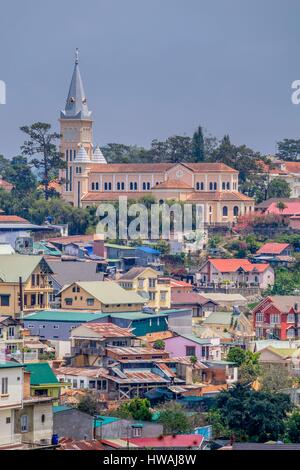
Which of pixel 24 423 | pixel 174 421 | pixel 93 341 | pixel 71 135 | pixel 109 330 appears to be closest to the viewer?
pixel 24 423

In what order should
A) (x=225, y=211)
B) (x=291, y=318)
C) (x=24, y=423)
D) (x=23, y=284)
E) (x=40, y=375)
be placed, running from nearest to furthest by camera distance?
(x=24, y=423) → (x=40, y=375) → (x=23, y=284) → (x=291, y=318) → (x=225, y=211)

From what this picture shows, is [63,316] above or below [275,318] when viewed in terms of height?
above

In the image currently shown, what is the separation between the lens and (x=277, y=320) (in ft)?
119

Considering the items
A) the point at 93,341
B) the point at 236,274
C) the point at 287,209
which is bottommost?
the point at 93,341

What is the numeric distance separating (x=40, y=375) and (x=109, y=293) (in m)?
10.7

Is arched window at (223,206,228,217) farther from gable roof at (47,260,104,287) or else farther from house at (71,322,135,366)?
house at (71,322,135,366)

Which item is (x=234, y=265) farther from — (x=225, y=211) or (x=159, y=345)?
(x=159, y=345)

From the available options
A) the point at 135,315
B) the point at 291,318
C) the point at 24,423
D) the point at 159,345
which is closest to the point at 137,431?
the point at 24,423

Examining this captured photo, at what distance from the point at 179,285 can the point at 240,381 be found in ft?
36.5

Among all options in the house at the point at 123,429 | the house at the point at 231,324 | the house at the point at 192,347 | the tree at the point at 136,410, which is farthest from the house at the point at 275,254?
the house at the point at 123,429

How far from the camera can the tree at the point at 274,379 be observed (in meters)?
28.2

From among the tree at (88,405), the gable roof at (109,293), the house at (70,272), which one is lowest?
the tree at (88,405)

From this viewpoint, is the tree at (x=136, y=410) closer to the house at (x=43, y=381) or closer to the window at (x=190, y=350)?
the house at (x=43, y=381)

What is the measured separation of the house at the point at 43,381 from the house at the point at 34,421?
10.3ft
